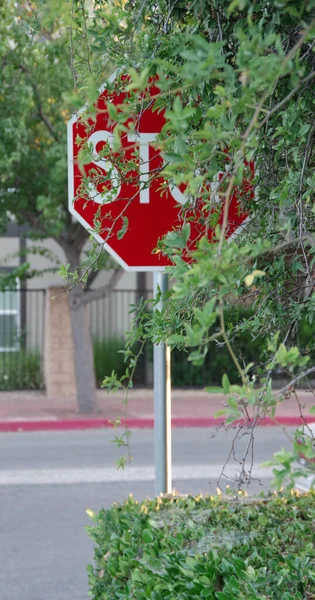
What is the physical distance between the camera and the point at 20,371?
18.5 m

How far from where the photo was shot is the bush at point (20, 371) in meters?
18.4

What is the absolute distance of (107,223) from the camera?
367cm

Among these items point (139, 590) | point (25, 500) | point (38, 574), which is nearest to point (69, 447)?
point (25, 500)

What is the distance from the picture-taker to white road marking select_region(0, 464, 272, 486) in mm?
9805

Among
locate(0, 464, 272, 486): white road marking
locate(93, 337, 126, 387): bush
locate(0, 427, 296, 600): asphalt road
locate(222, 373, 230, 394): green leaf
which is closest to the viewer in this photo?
locate(222, 373, 230, 394): green leaf

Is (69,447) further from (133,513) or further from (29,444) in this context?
(133,513)

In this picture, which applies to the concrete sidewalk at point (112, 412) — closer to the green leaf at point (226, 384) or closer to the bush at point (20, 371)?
the bush at point (20, 371)

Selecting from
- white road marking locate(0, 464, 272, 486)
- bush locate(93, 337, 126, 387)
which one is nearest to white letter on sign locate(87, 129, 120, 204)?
white road marking locate(0, 464, 272, 486)

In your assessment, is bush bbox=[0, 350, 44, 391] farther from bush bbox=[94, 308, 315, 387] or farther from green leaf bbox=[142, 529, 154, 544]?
green leaf bbox=[142, 529, 154, 544]

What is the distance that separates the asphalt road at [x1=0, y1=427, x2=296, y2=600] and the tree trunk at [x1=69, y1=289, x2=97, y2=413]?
1.20 m

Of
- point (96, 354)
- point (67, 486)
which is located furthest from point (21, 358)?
point (67, 486)

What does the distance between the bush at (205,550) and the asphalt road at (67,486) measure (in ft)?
1.27

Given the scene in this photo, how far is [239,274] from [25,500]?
7.11 metres

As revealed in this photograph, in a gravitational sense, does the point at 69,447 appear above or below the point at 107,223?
below
